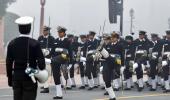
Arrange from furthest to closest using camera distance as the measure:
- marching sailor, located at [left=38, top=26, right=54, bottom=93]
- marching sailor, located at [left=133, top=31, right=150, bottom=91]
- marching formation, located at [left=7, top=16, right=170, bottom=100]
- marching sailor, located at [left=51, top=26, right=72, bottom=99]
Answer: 1. marching sailor, located at [left=133, top=31, right=150, bottom=91]
2. marching sailor, located at [left=38, top=26, right=54, bottom=93]
3. marching formation, located at [left=7, top=16, right=170, bottom=100]
4. marching sailor, located at [left=51, top=26, right=72, bottom=99]

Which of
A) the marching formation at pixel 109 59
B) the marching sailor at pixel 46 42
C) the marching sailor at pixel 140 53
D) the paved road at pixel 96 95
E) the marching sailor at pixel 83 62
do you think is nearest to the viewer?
the marching formation at pixel 109 59

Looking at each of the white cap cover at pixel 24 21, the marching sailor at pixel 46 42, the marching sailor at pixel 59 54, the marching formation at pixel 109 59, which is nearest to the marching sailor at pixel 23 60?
the white cap cover at pixel 24 21

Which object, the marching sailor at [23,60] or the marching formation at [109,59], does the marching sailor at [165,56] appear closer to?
the marching formation at [109,59]

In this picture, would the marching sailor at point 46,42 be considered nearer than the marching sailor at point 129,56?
Yes

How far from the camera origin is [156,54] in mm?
18031

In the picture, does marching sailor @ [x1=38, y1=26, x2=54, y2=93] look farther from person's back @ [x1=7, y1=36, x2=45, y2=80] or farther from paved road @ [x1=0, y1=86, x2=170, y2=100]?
person's back @ [x1=7, y1=36, x2=45, y2=80]

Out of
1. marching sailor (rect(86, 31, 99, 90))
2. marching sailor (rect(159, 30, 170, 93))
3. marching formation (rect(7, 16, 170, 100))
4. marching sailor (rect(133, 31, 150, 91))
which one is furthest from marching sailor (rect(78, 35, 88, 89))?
marching sailor (rect(159, 30, 170, 93))

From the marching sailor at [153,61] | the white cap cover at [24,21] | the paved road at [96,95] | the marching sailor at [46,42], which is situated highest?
the white cap cover at [24,21]

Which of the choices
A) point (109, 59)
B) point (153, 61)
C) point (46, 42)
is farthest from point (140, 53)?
point (109, 59)

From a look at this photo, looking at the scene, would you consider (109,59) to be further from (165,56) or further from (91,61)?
(91,61)

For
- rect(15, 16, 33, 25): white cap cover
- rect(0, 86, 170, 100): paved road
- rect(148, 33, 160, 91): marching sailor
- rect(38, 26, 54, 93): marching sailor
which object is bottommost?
rect(0, 86, 170, 100): paved road

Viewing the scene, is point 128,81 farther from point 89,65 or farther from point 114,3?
point 114,3

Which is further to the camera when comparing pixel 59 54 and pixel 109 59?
pixel 59 54

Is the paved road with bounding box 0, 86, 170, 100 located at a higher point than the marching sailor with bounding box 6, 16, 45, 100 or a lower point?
lower
